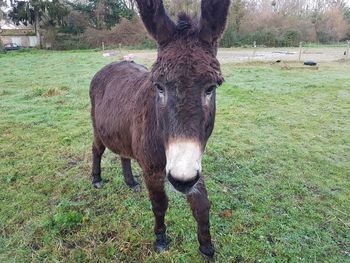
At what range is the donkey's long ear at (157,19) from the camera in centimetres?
197

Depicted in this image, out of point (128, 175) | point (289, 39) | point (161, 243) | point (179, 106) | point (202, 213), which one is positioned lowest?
point (161, 243)

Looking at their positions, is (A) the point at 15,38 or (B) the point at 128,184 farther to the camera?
(A) the point at 15,38

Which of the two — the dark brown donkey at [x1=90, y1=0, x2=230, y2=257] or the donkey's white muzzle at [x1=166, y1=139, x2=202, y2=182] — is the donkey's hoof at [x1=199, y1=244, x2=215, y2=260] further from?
the donkey's white muzzle at [x1=166, y1=139, x2=202, y2=182]

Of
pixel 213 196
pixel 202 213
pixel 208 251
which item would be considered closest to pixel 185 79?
pixel 202 213

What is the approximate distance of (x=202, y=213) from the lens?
261cm

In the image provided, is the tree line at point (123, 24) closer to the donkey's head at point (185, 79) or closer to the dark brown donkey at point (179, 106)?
the dark brown donkey at point (179, 106)

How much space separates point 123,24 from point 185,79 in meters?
37.9

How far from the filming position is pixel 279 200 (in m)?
3.73

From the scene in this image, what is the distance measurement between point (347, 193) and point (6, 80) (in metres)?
13.1

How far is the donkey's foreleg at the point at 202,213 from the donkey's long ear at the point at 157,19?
125 cm

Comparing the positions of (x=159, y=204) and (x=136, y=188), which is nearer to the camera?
(x=159, y=204)

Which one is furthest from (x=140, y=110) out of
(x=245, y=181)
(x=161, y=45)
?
(x=245, y=181)

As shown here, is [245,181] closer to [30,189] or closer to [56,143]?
[30,189]

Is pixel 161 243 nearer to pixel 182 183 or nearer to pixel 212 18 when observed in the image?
pixel 182 183
